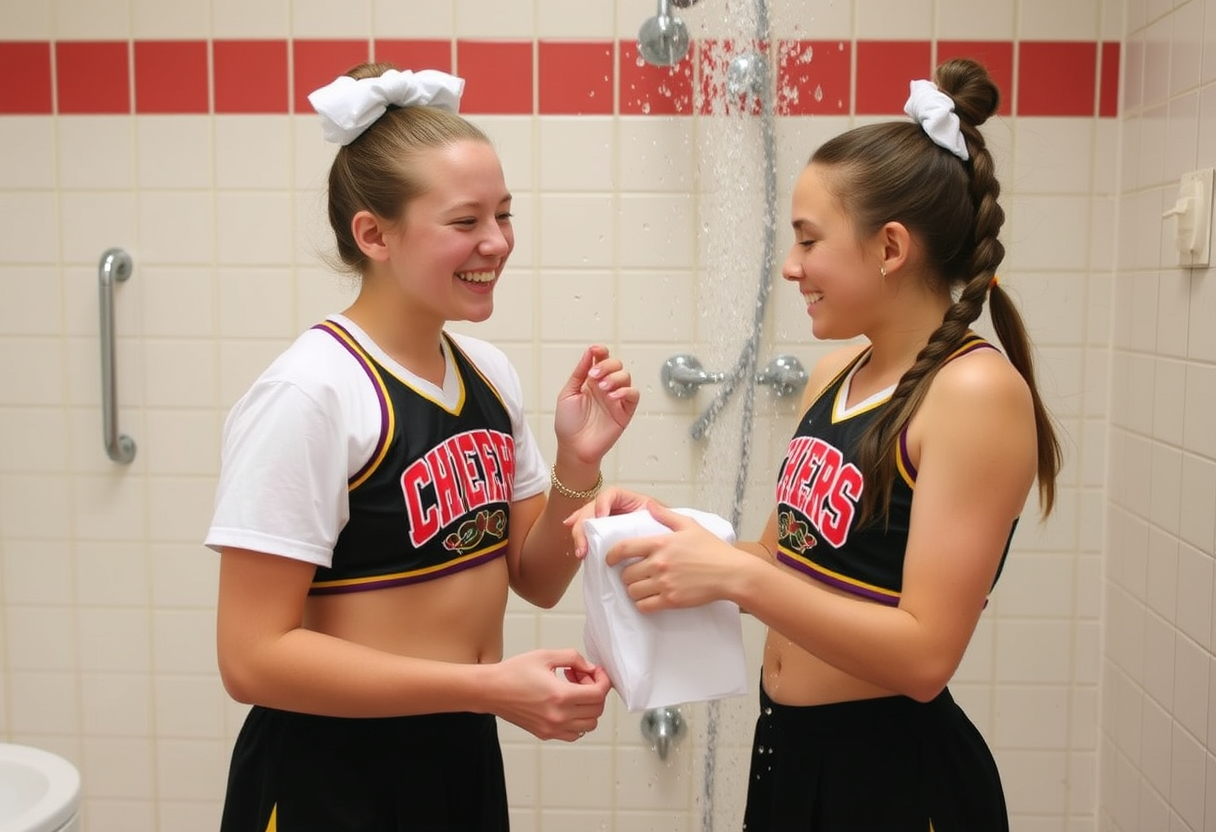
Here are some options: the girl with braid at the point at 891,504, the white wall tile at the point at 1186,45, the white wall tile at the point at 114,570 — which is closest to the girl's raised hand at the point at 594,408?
the girl with braid at the point at 891,504

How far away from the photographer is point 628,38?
215 cm

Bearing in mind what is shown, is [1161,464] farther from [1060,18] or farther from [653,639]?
[653,639]

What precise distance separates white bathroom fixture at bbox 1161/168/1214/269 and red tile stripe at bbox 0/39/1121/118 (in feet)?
1.44

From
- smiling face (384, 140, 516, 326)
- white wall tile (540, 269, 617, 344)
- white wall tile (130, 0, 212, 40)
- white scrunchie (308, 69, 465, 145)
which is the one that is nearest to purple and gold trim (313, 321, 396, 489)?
smiling face (384, 140, 516, 326)

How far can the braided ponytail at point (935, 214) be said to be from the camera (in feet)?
4.09

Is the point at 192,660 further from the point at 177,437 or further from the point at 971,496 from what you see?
the point at 971,496

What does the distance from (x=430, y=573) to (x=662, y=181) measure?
113cm

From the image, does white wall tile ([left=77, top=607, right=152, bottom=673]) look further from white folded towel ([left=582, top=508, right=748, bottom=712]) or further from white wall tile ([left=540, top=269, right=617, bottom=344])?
white folded towel ([left=582, top=508, right=748, bottom=712])

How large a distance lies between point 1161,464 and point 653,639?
1.15 m

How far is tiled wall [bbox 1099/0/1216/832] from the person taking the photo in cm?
175

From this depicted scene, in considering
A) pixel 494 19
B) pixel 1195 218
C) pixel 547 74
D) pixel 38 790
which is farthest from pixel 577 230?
pixel 38 790

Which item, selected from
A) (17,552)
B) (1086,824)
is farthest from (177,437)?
(1086,824)

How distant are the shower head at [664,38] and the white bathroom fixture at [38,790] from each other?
1.45 metres

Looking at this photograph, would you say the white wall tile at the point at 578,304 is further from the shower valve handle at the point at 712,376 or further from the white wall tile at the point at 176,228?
the white wall tile at the point at 176,228
